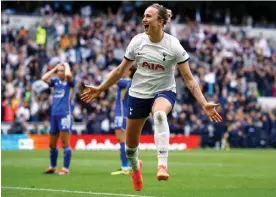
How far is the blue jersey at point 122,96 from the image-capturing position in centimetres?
1877

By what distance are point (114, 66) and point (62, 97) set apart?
19324 mm

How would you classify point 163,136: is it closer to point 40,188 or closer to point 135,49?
point 135,49

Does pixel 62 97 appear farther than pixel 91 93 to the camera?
Yes

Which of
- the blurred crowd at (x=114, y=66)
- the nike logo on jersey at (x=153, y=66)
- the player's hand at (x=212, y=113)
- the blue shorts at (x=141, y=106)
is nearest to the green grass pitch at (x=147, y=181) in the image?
the blue shorts at (x=141, y=106)

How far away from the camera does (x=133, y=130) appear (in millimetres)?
12078

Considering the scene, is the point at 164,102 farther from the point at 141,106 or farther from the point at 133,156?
the point at 133,156

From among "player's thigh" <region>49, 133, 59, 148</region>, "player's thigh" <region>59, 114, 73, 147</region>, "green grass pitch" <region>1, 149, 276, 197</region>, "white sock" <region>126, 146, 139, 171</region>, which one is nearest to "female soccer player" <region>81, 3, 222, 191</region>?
"white sock" <region>126, 146, 139, 171</region>

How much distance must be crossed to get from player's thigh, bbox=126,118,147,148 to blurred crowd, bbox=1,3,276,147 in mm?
20227

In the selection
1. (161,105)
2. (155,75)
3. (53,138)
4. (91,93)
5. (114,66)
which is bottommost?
(53,138)

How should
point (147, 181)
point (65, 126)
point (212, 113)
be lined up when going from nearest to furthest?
point (212, 113), point (147, 181), point (65, 126)

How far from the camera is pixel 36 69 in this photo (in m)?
35.7

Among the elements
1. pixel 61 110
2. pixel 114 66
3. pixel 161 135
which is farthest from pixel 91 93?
pixel 114 66

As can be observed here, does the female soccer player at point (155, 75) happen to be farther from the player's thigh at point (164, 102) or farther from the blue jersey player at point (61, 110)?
the blue jersey player at point (61, 110)

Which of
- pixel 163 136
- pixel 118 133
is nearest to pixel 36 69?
pixel 118 133
